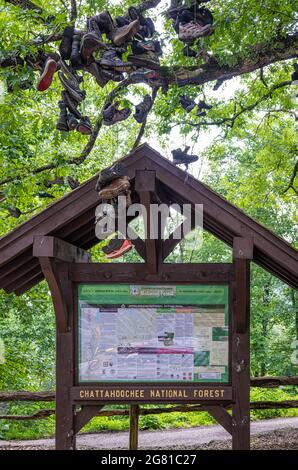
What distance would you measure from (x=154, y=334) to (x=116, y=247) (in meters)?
0.96

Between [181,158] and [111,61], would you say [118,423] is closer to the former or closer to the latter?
[181,158]

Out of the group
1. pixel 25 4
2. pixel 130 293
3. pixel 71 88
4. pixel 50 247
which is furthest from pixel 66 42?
pixel 130 293

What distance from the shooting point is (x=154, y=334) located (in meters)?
5.80

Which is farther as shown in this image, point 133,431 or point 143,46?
point 133,431

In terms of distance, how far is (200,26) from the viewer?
5.83m

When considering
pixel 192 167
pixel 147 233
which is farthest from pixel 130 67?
pixel 192 167

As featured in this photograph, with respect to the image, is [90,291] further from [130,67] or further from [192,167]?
[192,167]

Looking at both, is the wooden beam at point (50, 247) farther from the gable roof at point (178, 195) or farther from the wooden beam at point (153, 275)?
the wooden beam at point (153, 275)

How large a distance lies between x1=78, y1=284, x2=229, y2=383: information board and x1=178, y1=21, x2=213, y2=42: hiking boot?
249cm

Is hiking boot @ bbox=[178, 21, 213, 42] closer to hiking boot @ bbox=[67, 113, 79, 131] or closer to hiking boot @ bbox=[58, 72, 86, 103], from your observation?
hiking boot @ bbox=[58, 72, 86, 103]

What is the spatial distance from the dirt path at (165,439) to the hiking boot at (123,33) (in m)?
5.78

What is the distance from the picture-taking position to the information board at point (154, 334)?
577 centimetres

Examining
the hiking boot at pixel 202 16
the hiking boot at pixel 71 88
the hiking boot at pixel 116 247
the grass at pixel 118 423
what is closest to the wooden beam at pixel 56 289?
the hiking boot at pixel 116 247

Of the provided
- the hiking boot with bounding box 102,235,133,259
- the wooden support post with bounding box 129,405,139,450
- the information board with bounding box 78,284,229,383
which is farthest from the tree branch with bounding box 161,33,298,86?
the wooden support post with bounding box 129,405,139,450
